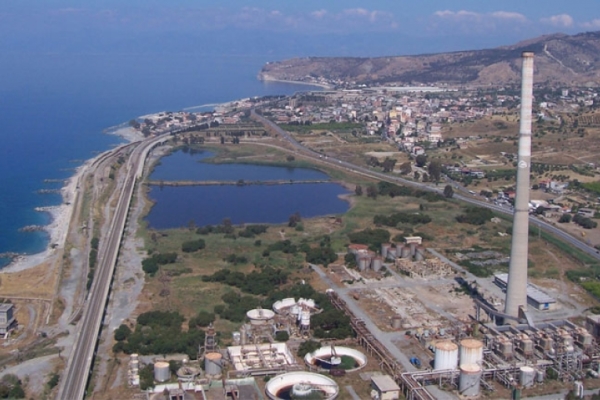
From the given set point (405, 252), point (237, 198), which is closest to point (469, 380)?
point (405, 252)

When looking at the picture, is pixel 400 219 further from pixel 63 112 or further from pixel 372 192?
pixel 63 112

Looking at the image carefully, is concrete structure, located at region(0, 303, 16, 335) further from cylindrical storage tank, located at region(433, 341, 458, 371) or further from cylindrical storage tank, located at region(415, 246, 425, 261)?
cylindrical storage tank, located at region(415, 246, 425, 261)

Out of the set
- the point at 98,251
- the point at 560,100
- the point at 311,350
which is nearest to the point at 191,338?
the point at 311,350

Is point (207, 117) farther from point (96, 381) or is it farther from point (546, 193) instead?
point (96, 381)

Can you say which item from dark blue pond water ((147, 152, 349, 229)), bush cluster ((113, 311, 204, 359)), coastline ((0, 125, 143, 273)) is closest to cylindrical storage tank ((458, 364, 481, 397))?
bush cluster ((113, 311, 204, 359))

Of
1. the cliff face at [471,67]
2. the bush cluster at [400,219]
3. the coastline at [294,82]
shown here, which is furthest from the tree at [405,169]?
the coastline at [294,82]

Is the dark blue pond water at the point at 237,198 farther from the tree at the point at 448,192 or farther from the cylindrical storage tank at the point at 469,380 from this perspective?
the cylindrical storage tank at the point at 469,380

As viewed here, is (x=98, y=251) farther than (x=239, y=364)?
Yes
